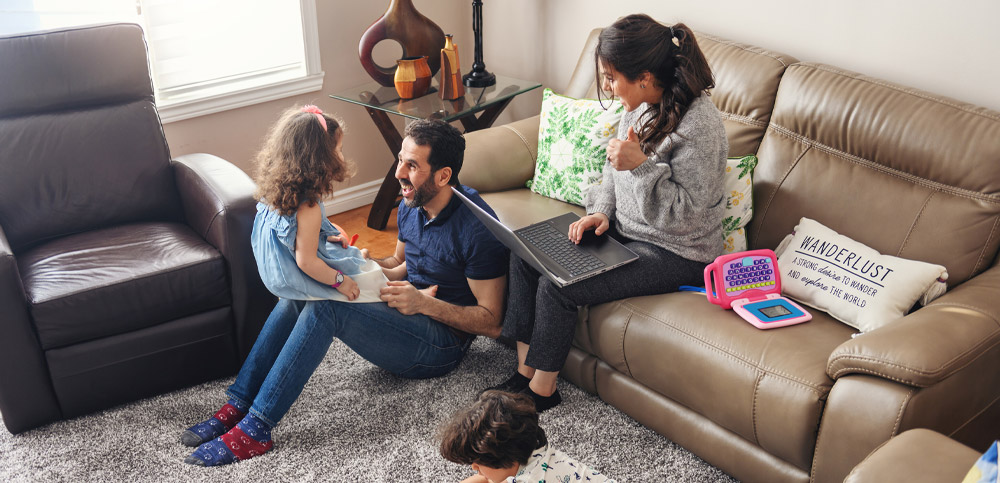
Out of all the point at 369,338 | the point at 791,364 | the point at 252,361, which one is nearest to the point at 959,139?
the point at 791,364

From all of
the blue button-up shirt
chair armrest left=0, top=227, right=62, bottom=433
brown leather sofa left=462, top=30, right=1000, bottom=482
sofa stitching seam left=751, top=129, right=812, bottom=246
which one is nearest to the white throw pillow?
brown leather sofa left=462, top=30, right=1000, bottom=482

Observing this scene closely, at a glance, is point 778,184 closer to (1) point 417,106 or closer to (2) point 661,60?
(2) point 661,60

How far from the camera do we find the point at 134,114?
2.64 m

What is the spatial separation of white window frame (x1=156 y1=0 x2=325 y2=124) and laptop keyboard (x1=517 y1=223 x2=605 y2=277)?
1.55 meters

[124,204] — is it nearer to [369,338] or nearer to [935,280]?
[369,338]

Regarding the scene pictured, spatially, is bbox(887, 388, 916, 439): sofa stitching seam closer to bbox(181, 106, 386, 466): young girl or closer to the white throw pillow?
the white throw pillow

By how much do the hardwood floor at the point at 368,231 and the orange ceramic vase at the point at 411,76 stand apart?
1.88 ft

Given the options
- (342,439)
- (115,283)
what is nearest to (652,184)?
(342,439)

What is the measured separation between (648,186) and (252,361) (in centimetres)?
116

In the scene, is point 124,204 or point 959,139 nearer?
point 959,139

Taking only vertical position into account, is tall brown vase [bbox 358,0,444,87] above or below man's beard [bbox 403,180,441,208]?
above

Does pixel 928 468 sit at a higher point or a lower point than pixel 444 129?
lower

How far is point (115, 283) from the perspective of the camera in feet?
7.22

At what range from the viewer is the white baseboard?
3723mm
